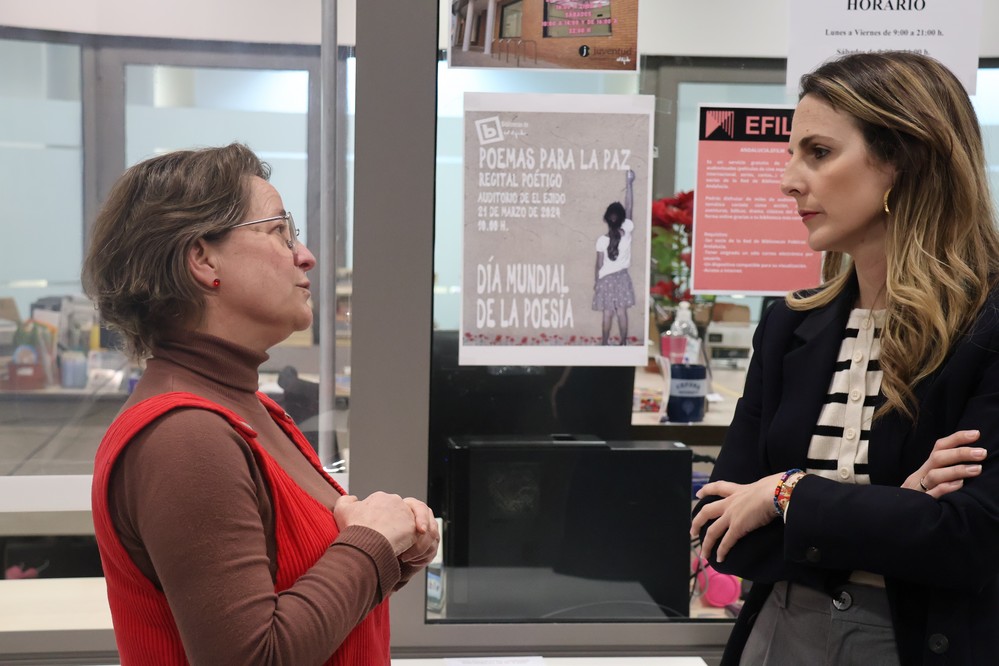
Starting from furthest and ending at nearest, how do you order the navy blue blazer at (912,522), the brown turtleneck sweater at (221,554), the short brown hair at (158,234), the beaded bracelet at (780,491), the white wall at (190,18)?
the white wall at (190,18), the beaded bracelet at (780,491), the navy blue blazer at (912,522), the short brown hair at (158,234), the brown turtleneck sweater at (221,554)

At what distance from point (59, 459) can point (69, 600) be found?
0.33 m

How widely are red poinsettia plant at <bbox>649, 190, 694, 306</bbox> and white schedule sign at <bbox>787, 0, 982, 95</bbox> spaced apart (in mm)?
370

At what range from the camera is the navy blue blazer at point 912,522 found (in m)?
1.31

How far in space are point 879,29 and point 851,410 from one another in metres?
1.12

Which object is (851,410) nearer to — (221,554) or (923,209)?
(923,209)

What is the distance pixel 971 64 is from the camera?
2.20 m

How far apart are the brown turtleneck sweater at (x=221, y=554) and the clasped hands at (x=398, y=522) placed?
0.16 feet

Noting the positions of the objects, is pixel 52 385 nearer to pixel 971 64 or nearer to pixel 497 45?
pixel 497 45

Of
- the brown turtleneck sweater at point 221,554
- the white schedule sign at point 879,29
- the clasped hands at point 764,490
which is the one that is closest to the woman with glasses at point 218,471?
the brown turtleneck sweater at point 221,554

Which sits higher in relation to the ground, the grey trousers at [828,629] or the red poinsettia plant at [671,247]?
the red poinsettia plant at [671,247]

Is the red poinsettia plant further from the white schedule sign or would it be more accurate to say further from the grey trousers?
the grey trousers

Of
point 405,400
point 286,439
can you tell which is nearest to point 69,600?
point 405,400

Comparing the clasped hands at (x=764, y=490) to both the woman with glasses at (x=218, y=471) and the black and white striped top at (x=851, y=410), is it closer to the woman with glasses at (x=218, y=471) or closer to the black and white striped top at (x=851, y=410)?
the black and white striped top at (x=851, y=410)

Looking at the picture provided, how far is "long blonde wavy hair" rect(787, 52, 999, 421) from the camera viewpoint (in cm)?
141
